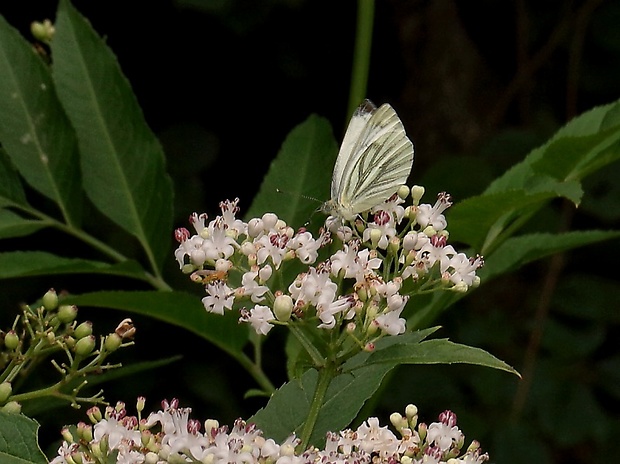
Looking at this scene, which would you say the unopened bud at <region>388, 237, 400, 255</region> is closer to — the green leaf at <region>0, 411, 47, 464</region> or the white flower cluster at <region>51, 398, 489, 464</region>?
the white flower cluster at <region>51, 398, 489, 464</region>

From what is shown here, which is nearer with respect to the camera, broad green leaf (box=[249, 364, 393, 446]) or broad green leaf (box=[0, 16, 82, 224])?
broad green leaf (box=[249, 364, 393, 446])

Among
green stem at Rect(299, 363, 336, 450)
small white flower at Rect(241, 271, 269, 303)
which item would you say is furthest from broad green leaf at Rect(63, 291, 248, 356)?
green stem at Rect(299, 363, 336, 450)

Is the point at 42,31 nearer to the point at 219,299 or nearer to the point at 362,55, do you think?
the point at 362,55

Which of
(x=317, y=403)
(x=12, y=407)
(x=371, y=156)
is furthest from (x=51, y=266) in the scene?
(x=317, y=403)

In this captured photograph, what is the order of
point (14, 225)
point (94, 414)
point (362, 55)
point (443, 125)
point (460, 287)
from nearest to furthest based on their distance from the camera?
1. point (94, 414)
2. point (460, 287)
3. point (14, 225)
4. point (362, 55)
5. point (443, 125)

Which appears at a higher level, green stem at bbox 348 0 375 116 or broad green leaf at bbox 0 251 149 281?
green stem at bbox 348 0 375 116

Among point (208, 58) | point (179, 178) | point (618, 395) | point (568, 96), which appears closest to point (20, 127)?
point (179, 178)
